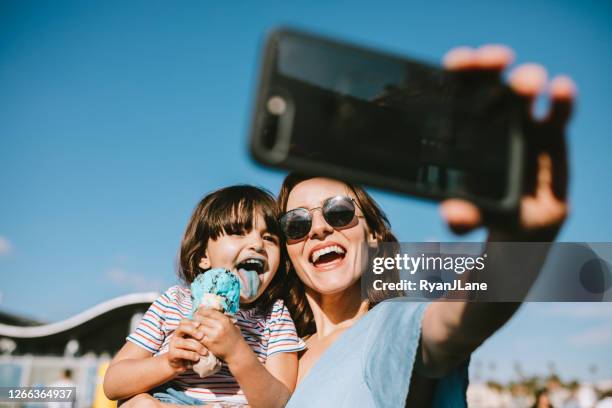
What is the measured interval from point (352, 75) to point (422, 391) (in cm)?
105

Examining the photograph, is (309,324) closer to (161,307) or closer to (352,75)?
(161,307)

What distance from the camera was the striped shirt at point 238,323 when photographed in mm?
2422

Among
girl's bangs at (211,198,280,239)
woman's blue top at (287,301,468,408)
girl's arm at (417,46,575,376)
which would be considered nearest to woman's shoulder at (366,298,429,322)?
woman's blue top at (287,301,468,408)

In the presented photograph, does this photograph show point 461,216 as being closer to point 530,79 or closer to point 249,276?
point 530,79

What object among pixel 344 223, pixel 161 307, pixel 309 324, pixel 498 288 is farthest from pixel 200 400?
pixel 498 288

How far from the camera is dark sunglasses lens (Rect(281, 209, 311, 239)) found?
267 centimetres

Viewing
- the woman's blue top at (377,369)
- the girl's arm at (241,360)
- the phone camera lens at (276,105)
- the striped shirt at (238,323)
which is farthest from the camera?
the striped shirt at (238,323)

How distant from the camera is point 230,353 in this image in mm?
1988

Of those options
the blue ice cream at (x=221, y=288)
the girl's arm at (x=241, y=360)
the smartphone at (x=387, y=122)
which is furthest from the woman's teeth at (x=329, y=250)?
the smartphone at (x=387, y=122)

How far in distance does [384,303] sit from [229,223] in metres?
1.13

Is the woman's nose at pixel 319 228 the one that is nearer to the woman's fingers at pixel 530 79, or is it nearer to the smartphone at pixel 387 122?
the smartphone at pixel 387 122

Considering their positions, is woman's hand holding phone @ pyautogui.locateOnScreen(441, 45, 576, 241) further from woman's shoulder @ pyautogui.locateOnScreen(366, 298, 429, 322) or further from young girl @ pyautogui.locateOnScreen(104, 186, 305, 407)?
young girl @ pyautogui.locateOnScreen(104, 186, 305, 407)

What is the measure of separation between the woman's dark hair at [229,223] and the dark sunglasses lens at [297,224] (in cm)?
10

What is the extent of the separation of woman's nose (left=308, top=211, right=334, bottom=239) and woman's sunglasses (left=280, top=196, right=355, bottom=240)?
0.06 feet
